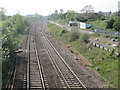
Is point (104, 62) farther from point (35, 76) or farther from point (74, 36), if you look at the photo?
point (74, 36)

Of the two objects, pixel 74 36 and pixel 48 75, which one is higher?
pixel 74 36

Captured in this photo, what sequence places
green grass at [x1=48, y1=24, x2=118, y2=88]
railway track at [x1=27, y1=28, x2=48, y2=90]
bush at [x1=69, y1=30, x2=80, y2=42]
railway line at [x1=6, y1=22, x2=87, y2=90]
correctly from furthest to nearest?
bush at [x1=69, y1=30, x2=80, y2=42] → green grass at [x1=48, y1=24, x2=118, y2=88] → railway line at [x1=6, y1=22, x2=87, y2=90] → railway track at [x1=27, y1=28, x2=48, y2=90]

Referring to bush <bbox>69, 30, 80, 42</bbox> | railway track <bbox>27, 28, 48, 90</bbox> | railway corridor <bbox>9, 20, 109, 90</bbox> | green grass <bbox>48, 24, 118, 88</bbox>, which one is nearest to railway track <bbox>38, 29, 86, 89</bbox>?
railway corridor <bbox>9, 20, 109, 90</bbox>

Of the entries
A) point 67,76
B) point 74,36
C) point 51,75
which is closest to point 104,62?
point 67,76

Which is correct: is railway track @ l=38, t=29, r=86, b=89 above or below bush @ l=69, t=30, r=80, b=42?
below

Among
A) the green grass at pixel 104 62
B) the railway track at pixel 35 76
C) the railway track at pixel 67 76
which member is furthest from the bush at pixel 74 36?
the railway track at pixel 35 76

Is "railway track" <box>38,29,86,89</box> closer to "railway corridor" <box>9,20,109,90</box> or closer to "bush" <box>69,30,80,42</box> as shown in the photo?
"railway corridor" <box>9,20,109,90</box>

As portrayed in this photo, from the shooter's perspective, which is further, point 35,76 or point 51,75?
point 51,75

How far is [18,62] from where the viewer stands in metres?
18.2

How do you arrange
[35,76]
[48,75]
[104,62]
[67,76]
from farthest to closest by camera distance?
[104,62]
[48,75]
[67,76]
[35,76]

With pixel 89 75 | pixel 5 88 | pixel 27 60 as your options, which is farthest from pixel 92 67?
pixel 5 88

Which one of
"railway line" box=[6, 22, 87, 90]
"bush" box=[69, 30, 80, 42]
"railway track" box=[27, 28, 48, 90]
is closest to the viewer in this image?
"railway track" box=[27, 28, 48, 90]

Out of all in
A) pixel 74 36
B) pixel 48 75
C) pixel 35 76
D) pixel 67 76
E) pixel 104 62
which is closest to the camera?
pixel 35 76

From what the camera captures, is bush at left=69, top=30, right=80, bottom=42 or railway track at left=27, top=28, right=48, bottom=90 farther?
bush at left=69, top=30, right=80, bottom=42
